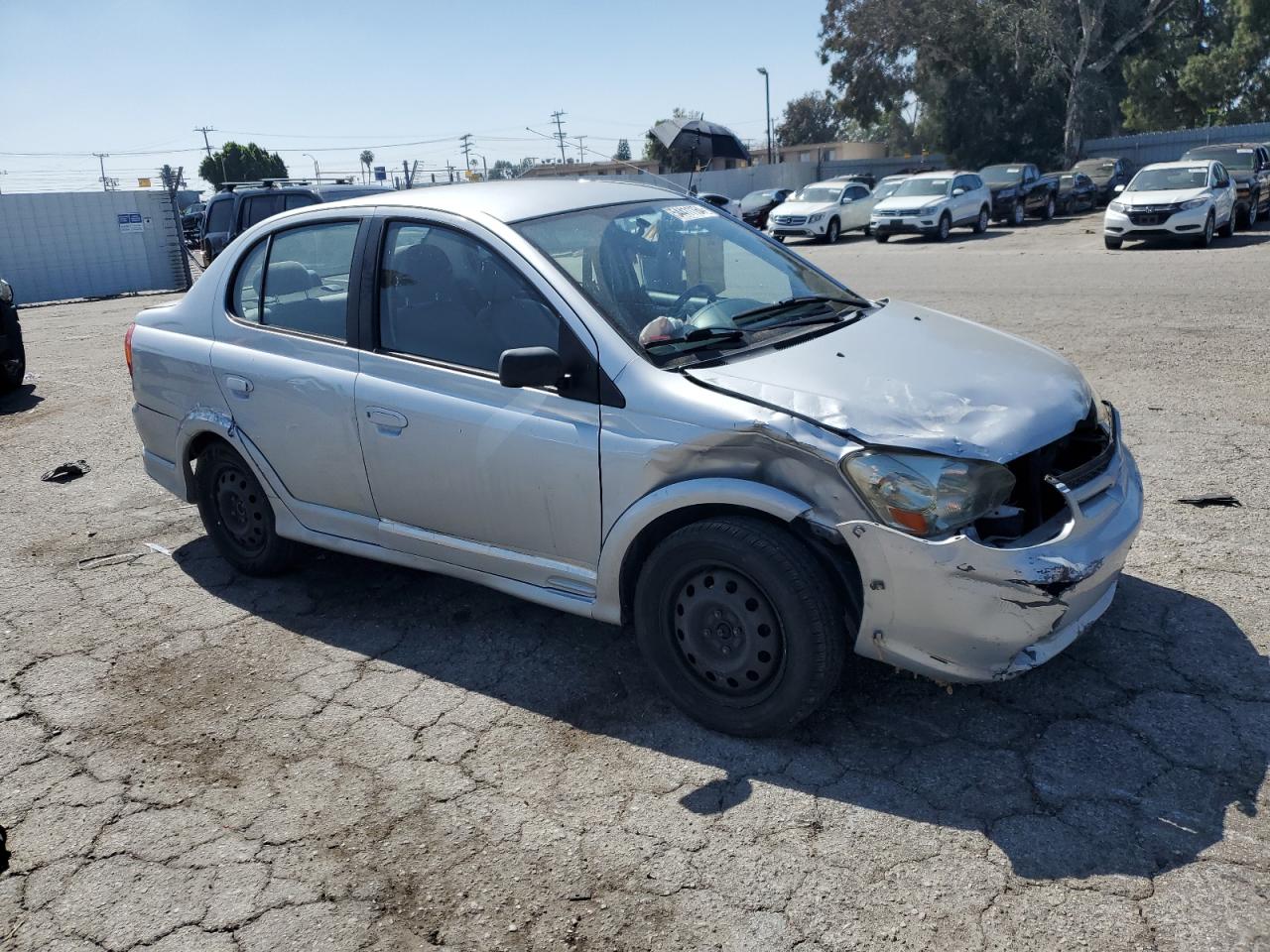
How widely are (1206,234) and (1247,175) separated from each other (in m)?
4.34

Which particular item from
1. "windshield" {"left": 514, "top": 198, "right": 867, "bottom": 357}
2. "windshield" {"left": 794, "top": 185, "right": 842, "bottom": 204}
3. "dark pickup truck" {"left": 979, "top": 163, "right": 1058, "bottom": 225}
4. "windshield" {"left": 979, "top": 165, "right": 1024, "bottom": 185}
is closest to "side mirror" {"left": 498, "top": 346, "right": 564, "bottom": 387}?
"windshield" {"left": 514, "top": 198, "right": 867, "bottom": 357}

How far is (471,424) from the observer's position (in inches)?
152

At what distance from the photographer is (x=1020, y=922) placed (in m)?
2.58

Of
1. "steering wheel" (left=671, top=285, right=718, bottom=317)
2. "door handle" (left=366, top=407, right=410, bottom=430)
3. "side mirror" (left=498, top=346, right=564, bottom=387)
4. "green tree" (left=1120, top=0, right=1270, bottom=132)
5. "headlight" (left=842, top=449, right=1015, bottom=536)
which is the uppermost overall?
"green tree" (left=1120, top=0, right=1270, bottom=132)

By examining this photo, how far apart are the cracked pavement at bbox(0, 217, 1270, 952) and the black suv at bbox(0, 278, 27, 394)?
575cm

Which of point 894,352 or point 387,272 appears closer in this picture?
point 894,352

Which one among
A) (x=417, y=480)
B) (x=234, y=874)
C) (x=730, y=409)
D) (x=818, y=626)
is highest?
(x=730, y=409)

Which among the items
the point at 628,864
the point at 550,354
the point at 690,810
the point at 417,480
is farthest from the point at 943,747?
the point at 417,480

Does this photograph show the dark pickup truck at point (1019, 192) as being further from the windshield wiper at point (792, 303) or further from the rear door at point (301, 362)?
the rear door at point (301, 362)

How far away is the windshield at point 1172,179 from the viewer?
1831cm

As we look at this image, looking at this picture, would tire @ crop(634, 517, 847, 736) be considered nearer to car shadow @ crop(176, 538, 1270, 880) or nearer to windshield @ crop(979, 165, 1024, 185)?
car shadow @ crop(176, 538, 1270, 880)

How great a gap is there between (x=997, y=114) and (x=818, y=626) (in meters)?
49.2

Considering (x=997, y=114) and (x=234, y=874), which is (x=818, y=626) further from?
(x=997, y=114)

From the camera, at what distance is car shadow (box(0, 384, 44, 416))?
9789 mm
